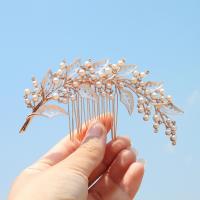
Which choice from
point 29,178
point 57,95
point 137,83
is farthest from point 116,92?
point 29,178

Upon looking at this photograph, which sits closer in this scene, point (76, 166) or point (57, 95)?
point (76, 166)

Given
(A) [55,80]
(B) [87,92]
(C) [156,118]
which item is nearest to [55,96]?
(A) [55,80]

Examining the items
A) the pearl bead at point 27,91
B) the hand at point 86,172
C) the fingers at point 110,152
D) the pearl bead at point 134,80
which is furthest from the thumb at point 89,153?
the pearl bead at point 27,91

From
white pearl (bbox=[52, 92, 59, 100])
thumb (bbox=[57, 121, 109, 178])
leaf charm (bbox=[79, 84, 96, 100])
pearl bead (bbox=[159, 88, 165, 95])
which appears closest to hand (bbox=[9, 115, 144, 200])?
thumb (bbox=[57, 121, 109, 178])

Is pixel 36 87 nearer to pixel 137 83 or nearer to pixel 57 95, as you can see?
pixel 57 95

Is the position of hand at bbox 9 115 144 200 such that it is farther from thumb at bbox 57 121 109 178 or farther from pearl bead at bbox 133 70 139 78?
pearl bead at bbox 133 70 139 78

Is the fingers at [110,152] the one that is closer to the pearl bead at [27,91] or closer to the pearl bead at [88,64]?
the pearl bead at [88,64]
